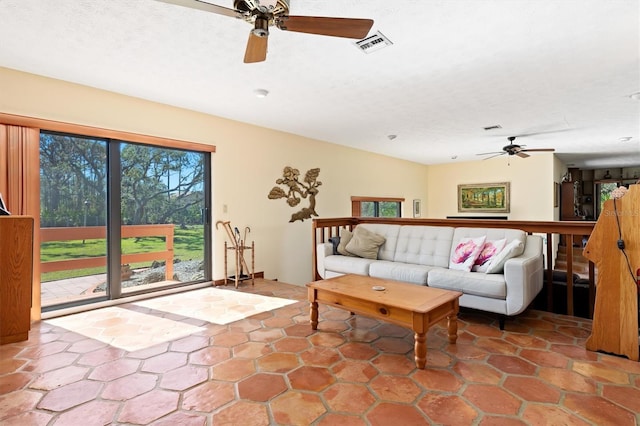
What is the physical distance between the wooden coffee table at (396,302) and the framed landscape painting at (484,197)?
6619 millimetres

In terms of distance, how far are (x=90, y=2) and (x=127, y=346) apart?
251 centimetres

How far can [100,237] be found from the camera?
3.79 metres

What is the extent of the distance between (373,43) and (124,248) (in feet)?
11.7

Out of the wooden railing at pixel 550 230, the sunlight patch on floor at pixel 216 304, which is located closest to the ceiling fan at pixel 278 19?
the sunlight patch on floor at pixel 216 304

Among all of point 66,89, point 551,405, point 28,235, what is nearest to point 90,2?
point 66,89

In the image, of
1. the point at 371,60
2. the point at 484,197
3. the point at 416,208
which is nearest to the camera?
the point at 371,60

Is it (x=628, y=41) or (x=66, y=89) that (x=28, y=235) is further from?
(x=628, y=41)

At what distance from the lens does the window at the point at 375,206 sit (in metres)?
7.25

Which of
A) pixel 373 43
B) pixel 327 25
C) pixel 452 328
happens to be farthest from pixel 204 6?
pixel 452 328

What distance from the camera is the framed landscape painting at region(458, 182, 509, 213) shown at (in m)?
8.28

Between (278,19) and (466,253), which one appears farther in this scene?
(466,253)

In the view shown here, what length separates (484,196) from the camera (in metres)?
8.67

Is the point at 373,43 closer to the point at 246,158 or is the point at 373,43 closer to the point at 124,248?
the point at 246,158

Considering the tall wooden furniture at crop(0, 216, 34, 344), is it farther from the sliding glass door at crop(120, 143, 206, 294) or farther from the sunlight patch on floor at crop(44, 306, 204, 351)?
the sliding glass door at crop(120, 143, 206, 294)
